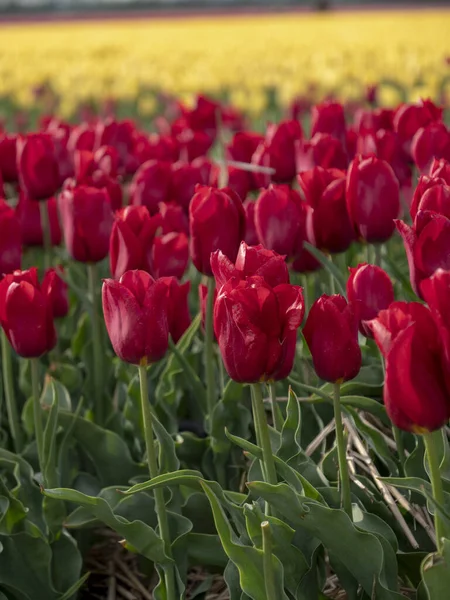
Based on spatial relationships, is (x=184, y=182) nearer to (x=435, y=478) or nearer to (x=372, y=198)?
(x=372, y=198)

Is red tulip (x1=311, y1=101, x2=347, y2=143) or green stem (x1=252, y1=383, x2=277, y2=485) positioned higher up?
red tulip (x1=311, y1=101, x2=347, y2=143)

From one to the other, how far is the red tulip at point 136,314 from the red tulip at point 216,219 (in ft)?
0.83

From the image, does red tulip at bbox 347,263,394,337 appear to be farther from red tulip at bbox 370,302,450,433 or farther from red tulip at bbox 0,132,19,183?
red tulip at bbox 0,132,19,183

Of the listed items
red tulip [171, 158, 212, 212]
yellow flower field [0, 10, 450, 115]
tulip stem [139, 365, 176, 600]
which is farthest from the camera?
yellow flower field [0, 10, 450, 115]

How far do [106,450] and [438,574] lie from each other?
2.59 feet

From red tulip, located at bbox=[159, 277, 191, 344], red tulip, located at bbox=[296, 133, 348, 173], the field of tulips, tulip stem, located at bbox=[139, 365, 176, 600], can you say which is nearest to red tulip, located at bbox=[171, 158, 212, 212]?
the field of tulips

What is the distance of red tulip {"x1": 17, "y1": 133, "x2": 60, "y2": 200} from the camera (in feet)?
6.49

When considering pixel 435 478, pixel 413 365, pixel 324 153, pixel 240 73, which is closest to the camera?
pixel 413 365

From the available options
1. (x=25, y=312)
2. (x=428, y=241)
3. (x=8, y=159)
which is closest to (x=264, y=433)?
(x=428, y=241)

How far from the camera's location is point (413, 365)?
915 mm

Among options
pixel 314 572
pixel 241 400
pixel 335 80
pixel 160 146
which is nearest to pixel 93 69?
pixel 335 80

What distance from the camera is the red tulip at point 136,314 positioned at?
1.19 meters

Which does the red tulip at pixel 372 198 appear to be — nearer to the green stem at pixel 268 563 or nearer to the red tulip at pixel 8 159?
the green stem at pixel 268 563

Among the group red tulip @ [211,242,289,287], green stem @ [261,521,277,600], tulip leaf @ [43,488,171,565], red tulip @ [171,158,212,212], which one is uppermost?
red tulip @ [211,242,289,287]
